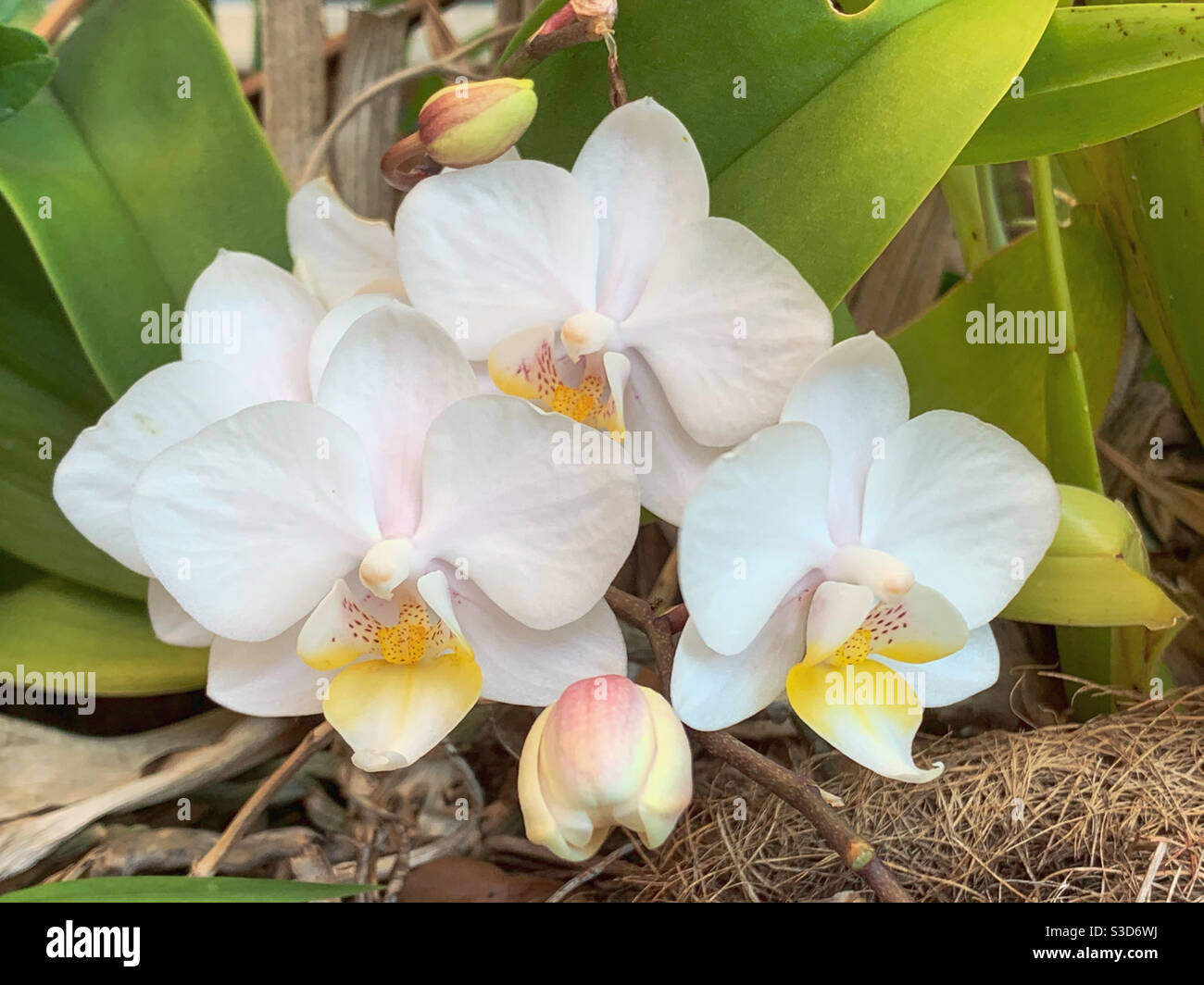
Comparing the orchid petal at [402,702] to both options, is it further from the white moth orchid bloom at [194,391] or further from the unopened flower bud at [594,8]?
the unopened flower bud at [594,8]

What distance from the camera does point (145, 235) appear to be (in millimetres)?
517

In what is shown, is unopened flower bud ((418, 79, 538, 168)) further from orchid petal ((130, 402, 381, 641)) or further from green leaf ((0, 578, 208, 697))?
green leaf ((0, 578, 208, 697))

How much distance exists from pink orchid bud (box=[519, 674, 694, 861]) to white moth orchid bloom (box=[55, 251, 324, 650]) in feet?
0.55

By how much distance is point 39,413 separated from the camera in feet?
1.79

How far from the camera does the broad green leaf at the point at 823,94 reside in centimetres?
38

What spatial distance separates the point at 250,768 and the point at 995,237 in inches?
22.4

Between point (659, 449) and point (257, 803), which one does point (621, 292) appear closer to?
point (659, 449)

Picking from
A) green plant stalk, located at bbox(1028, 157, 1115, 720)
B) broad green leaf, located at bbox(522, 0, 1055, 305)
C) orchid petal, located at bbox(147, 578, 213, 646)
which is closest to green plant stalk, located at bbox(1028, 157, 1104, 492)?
green plant stalk, located at bbox(1028, 157, 1115, 720)

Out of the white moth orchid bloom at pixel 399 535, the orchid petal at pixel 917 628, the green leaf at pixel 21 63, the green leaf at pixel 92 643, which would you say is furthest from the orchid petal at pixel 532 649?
the green leaf at pixel 21 63

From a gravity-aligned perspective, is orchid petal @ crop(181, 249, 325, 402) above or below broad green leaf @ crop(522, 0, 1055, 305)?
below

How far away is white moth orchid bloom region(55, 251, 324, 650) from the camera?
385mm

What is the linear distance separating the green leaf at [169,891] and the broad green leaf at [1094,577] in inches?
13.0

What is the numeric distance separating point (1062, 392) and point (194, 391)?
41 centimetres
